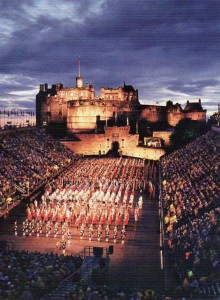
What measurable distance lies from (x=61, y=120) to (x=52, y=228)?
6655 centimetres

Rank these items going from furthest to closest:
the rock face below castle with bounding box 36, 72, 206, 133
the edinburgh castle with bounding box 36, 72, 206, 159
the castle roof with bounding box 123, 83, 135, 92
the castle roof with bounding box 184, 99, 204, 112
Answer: the castle roof with bounding box 123, 83, 135, 92
the castle roof with bounding box 184, 99, 204, 112
the rock face below castle with bounding box 36, 72, 206, 133
the edinburgh castle with bounding box 36, 72, 206, 159

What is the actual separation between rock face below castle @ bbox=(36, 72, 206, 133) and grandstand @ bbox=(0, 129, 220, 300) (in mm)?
38225

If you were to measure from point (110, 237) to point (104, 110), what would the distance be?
63.9 metres

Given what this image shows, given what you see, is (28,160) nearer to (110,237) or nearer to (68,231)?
(68,231)

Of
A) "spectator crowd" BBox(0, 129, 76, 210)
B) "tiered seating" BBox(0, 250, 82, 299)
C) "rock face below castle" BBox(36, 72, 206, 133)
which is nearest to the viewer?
"tiered seating" BBox(0, 250, 82, 299)

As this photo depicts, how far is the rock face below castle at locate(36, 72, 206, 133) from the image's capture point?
8419 cm

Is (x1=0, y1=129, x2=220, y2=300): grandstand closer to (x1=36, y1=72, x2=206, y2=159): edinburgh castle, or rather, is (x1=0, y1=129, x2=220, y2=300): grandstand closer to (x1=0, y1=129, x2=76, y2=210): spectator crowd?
(x1=0, y1=129, x2=76, y2=210): spectator crowd

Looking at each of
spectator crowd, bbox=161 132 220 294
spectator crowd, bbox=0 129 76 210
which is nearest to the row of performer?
spectator crowd, bbox=161 132 220 294

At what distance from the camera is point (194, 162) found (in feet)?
135

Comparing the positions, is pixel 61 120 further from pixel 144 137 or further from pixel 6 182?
pixel 6 182

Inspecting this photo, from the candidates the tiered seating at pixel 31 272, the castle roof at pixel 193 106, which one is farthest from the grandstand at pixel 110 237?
the castle roof at pixel 193 106

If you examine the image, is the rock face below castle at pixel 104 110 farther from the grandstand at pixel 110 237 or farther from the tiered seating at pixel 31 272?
the tiered seating at pixel 31 272

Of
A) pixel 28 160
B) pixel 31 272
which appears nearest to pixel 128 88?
pixel 28 160

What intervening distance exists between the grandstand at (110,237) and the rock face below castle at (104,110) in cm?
3822
